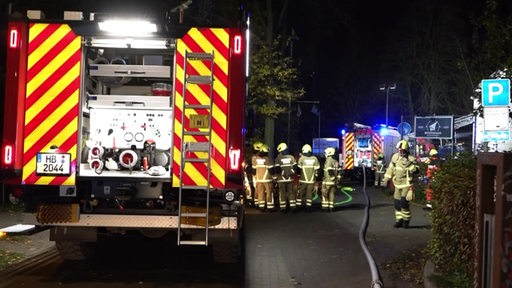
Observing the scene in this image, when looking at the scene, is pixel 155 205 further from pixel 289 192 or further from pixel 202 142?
pixel 289 192

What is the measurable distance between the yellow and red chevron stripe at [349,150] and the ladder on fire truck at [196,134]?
24.4 m

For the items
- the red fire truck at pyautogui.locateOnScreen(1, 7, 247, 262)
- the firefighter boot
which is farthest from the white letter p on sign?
the firefighter boot

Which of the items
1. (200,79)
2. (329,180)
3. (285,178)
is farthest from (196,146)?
(329,180)

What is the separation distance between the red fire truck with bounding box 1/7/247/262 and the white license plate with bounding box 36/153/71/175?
0.01m

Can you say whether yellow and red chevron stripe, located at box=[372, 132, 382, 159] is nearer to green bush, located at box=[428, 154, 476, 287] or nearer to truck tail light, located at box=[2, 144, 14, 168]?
green bush, located at box=[428, 154, 476, 287]

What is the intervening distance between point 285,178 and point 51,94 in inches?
317

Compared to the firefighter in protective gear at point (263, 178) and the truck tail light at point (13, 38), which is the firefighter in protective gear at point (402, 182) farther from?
the truck tail light at point (13, 38)

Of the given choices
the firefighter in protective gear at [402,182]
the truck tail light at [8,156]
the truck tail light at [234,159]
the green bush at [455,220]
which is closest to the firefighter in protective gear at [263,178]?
the firefighter in protective gear at [402,182]

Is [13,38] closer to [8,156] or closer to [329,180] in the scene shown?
[8,156]

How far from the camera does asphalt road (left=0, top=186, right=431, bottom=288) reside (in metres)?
7.24

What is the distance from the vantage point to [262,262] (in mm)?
8477

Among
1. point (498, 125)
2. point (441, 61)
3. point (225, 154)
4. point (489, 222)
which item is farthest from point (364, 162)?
point (489, 222)

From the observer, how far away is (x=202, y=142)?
6.71 metres

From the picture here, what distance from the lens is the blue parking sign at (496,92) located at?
7.97 meters
